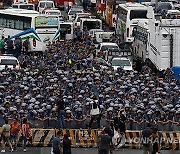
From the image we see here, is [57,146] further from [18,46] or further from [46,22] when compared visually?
[46,22]

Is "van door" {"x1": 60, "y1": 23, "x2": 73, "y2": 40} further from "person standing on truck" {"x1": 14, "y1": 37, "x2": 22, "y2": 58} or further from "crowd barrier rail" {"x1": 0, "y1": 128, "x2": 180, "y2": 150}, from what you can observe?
"crowd barrier rail" {"x1": 0, "y1": 128, "x2": 180, "y2": 150}

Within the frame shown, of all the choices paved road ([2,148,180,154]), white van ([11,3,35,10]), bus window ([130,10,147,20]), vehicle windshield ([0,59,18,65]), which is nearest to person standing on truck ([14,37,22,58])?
vehicle windshield ([0,59,18,65])

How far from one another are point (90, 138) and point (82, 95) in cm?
302

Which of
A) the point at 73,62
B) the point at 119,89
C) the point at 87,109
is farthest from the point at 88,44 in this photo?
the point at 87,109

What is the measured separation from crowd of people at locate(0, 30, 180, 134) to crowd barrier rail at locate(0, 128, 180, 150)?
34cm

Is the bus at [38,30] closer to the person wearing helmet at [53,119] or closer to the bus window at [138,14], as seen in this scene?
the bus window at [138,14]

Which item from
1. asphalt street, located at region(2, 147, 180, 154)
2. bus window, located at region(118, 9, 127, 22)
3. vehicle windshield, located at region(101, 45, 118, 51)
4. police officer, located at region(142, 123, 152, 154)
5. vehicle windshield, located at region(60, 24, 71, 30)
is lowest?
asphalt street, located at region(2, 147, 180, 154)

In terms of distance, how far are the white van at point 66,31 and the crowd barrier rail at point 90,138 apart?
23809mm

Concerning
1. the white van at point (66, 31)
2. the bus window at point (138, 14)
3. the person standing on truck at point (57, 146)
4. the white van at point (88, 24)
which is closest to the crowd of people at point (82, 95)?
the person standing on truck at point (57, 146)

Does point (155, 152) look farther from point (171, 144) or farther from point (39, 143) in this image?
point (39, 143)

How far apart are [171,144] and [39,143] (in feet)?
14.2

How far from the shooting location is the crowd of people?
95.6ft

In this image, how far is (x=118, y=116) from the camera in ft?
94.0

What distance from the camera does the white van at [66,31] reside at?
5266 centimetres
